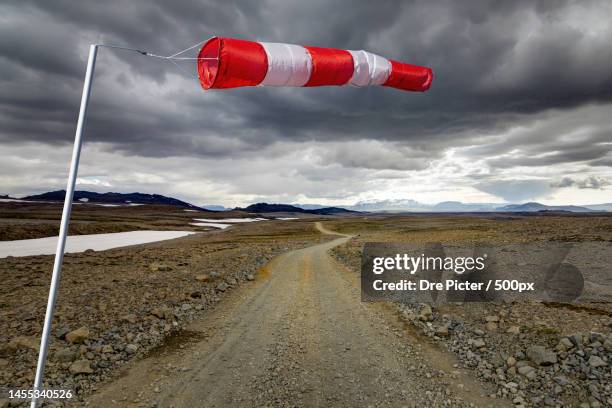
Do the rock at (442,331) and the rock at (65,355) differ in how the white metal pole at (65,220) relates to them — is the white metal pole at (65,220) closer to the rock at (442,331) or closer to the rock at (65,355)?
the rock at (65,355)

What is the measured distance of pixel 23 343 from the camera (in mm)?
10016

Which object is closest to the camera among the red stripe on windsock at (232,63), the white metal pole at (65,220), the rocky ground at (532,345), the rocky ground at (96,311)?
the white metal pole at (65,220)

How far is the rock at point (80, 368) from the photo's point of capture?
29.5 ft

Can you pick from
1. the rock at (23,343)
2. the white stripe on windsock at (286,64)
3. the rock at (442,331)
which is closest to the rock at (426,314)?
the rock at (442,331)

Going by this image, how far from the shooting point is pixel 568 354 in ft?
31.1

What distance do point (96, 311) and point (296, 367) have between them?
28.9ft

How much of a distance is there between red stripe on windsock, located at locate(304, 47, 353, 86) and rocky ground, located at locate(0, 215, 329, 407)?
31.8 ft

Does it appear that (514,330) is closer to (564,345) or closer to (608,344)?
(564,345)

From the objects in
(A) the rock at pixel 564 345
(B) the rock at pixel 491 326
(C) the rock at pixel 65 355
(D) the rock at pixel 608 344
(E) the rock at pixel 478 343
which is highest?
(D) the rock at pixel 608 344

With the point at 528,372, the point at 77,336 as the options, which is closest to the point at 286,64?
the point at 528,372

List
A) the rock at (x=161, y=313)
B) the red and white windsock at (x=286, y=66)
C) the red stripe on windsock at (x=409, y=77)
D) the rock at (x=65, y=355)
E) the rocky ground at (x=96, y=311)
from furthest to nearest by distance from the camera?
1. the rock at (x=161, y=313)
2. the rock at (x=65, y=355)
3. the rocky ground at (x=96, y=311)
4. the red stripe on windsock at (x=409, y=77)
5. the red and white windsock at (x=286, y=66)

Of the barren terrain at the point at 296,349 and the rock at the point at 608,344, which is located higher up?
the rock at the point at 608,344

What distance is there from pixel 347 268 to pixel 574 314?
1645 cm

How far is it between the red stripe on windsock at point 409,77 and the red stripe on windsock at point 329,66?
1.42 m
